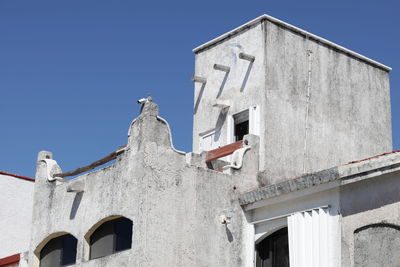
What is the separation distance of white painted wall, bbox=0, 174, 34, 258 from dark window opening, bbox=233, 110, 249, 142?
1028 centimetres

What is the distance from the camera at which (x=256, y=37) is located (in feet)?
76.1

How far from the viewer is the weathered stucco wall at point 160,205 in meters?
18.5

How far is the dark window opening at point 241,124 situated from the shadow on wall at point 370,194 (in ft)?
19.6

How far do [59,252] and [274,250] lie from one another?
19.0 feet

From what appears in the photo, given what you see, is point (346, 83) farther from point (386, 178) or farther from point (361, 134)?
point (386, 178)

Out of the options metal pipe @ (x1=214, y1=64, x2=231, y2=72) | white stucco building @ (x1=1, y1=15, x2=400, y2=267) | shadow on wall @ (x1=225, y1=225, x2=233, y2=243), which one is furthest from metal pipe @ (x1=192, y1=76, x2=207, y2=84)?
shadow on wall @ (x1=225, y1=225, x2=233, y2=243)

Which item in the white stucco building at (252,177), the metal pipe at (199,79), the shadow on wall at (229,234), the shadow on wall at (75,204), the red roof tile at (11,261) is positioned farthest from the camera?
the metal pipe at (199,79)

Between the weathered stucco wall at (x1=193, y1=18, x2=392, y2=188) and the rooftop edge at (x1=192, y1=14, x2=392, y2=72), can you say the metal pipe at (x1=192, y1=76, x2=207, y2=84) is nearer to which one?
the weathered stucco wall at (x1=193, y1=18, x2=392, y2=188)

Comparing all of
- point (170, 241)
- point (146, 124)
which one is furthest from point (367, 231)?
point (146, 124)

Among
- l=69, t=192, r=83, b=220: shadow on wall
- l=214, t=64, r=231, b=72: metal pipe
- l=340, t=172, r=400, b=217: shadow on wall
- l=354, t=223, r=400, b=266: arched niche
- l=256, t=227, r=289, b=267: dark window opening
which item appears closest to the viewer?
l=354, t=223, r=400, b=266: arched niche

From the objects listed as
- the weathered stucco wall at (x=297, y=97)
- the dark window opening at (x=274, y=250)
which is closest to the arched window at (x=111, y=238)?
the dark window opening at (x=274, y=250)

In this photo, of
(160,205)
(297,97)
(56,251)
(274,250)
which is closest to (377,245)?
(274,250)

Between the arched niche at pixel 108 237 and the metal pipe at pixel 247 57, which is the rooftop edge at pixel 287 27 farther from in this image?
the arched niche at pixel 108 237

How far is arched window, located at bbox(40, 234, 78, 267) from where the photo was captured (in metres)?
21.1
